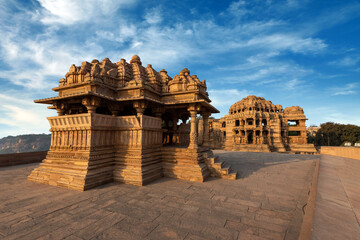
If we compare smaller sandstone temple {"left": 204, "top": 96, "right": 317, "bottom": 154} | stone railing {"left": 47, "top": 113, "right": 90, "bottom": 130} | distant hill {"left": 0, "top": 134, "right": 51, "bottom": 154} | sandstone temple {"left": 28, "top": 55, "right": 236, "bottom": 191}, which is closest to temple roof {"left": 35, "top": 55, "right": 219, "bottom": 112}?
sandstone temple {"left": 28, "top": 55, "right": 236, "bottom": 191}

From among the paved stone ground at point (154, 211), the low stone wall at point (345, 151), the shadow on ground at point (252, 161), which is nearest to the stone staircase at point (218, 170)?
the shadow on ground at point (252, 161)

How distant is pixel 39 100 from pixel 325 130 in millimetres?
61232

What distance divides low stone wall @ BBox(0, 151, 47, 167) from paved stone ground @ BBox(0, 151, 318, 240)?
5.51 metres

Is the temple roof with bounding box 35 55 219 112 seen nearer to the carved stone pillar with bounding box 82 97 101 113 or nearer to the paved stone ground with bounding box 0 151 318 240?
the carved stone pillar with bounding box 82 97 101 113

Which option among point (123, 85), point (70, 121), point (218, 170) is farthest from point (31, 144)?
point (218, 170)

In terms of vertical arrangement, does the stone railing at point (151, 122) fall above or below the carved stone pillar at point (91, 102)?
below

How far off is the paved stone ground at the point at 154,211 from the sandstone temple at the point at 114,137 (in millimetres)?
666

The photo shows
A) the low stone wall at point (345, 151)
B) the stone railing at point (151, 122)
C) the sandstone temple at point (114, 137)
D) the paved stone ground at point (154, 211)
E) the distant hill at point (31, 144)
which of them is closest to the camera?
the paved stone ground at point (154, 211)

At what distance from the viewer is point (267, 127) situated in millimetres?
31922

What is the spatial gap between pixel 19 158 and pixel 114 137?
854 centimetres

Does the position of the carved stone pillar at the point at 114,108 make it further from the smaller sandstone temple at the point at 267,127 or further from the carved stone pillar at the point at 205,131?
the smaller sandstone temple at the point at 267,127

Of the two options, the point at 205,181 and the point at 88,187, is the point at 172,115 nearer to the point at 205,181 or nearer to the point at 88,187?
the point at 205,181

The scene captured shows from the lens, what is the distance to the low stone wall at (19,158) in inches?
400

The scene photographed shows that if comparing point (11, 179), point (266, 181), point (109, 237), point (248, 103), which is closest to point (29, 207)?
point (109, 237)
